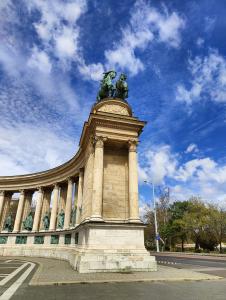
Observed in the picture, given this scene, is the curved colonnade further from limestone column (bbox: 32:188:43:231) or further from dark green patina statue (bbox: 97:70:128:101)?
limestone column (bbox: 32:188:43:231)

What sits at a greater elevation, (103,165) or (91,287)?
(103,165)

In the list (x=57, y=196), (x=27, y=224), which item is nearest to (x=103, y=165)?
(x=57, y=196)

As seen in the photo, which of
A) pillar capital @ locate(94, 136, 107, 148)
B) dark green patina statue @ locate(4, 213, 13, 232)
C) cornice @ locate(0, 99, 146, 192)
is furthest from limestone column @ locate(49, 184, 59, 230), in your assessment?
pillar capital @ locate(94, 136, 107, 148)

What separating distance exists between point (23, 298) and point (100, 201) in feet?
35.6

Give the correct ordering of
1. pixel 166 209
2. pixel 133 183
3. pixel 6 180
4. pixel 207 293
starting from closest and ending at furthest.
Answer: pixel 207 293 < pixel 133 183 < pixel 6 180 < pixel 166 209

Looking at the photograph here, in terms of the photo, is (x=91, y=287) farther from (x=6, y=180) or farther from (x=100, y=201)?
(x=6, y=180)

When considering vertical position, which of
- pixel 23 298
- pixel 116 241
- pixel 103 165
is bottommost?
pixel 23 298

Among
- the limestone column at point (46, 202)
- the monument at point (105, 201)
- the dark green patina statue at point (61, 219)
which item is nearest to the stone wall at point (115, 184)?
the monument at point (105, 201)

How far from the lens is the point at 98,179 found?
1967cm

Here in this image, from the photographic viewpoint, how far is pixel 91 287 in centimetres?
1087

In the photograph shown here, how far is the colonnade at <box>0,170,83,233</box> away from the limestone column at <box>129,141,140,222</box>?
1004 centimetres

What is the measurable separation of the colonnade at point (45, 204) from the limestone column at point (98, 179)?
31.4 feet

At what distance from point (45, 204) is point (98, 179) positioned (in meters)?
26.4

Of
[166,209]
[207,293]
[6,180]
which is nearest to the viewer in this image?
[207,293]
